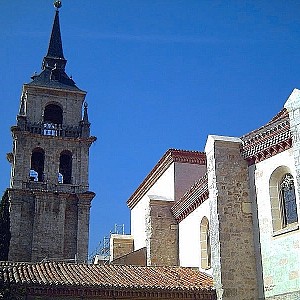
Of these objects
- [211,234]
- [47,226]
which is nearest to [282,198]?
[211,234]

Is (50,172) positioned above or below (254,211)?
above

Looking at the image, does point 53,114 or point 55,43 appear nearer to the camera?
point 53,114

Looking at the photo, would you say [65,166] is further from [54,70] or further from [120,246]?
[120,246]

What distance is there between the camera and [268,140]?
1628 centimetres

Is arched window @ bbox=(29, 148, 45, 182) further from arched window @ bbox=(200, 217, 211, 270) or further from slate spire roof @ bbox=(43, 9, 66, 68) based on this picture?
arched window @ bbox=(200, 217, 211, 270)

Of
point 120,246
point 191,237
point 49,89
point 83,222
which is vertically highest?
point 49,89

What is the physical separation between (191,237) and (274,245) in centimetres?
559

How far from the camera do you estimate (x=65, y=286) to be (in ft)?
52.8

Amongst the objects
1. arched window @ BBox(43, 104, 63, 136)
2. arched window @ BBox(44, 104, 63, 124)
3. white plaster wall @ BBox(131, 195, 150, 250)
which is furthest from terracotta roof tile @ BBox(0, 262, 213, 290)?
arched window @ BBox(44, 104, 63, 124)

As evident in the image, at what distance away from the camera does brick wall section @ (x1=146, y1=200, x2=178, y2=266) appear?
882 inches

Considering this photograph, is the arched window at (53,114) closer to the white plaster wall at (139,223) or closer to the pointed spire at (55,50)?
the pointed spire at (55,50)

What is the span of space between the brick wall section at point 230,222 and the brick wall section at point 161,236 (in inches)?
212

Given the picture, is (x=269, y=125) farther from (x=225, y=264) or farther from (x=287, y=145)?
(x=225, y=264)

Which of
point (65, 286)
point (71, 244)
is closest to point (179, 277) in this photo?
point (65, 286)
